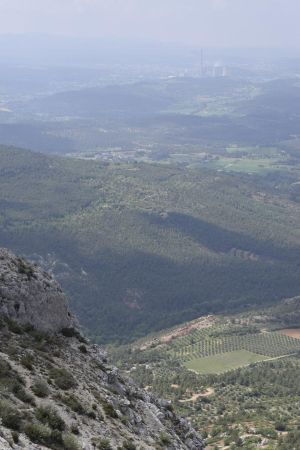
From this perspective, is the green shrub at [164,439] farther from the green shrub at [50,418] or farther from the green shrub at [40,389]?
the green shrub at [50,418]

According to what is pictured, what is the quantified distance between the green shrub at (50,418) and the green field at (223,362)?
7941 cm

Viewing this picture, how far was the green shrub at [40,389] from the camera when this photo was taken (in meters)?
25.3

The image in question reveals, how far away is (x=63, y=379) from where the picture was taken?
27516 millimetres

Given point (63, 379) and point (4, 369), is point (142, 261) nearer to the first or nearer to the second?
point (63, 379)

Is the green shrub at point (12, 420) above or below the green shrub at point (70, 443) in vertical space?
above

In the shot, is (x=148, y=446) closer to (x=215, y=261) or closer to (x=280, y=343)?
(x=280, y=343)

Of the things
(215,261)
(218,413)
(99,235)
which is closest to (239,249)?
(215,261)

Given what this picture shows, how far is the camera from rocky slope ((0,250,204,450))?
897 inches

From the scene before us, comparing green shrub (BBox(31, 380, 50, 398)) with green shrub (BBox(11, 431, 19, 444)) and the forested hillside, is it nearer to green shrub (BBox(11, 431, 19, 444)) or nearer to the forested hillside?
green shrub (BBox(11, 431, 19, 444))

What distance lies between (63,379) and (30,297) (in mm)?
5513

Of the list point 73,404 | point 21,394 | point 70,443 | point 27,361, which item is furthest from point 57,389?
point 70,443

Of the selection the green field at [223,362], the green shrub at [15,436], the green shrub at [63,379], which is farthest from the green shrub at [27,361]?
the green field at [223,362]

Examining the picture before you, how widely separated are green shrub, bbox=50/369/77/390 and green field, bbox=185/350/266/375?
247 feet

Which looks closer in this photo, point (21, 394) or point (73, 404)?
point (21, 394)
